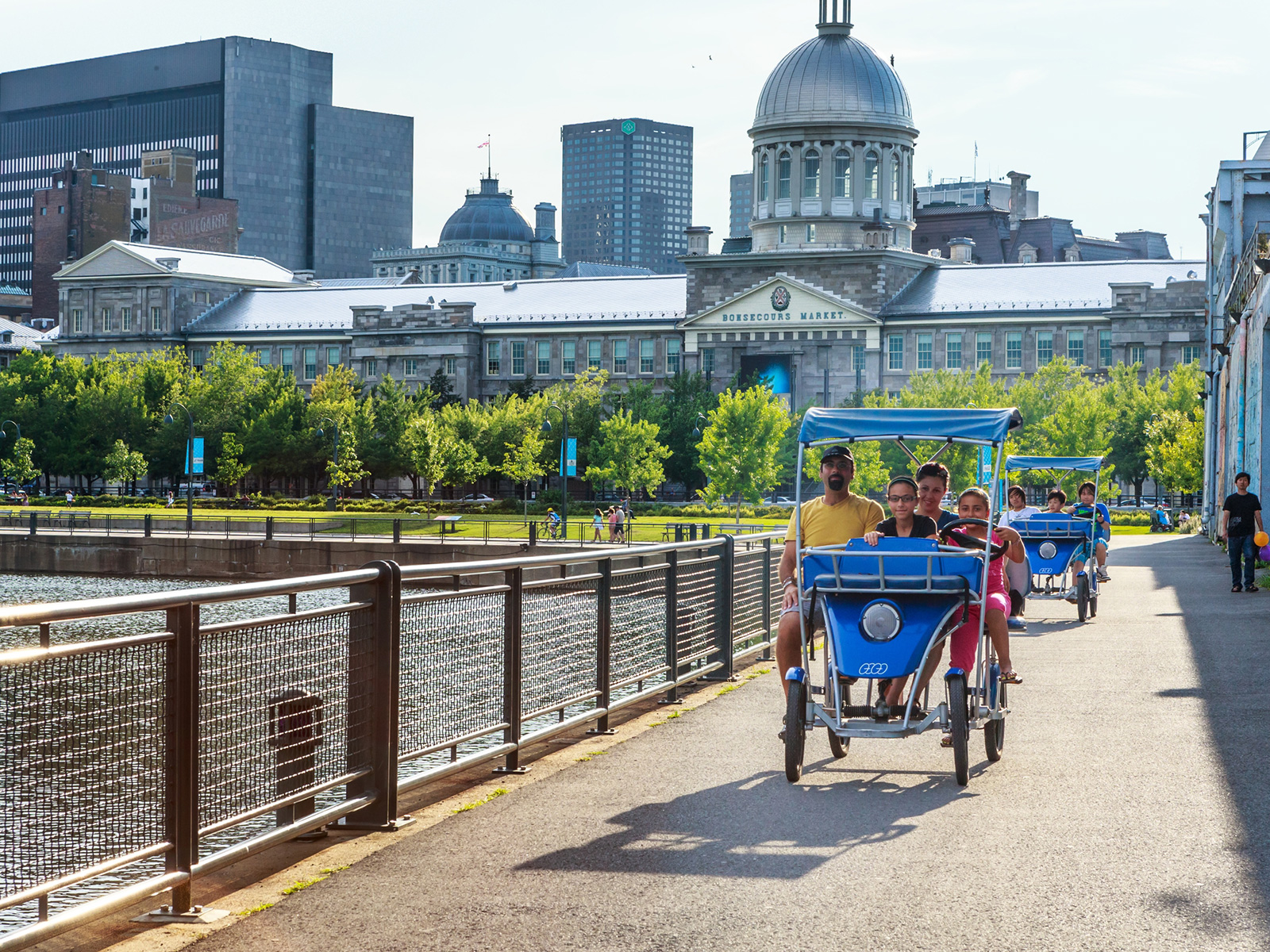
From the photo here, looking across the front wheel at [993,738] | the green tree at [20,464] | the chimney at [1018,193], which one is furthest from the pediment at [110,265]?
the front wheel at [993,738]

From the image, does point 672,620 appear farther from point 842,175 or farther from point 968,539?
point 842,175

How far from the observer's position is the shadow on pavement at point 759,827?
27.4 ft

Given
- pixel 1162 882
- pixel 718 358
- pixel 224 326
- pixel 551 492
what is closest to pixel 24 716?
pixel 1162 882

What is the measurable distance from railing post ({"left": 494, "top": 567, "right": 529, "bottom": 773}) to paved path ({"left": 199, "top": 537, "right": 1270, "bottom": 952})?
0.51 metres

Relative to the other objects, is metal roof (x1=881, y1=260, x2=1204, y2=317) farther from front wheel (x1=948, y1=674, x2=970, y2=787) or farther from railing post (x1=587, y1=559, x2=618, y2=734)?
front wheel (x1=948, y1=674, x2=970, y2=787)

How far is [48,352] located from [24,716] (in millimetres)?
134889

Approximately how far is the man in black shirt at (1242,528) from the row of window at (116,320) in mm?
108581

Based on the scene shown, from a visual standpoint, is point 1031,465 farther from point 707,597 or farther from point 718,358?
point 718,358

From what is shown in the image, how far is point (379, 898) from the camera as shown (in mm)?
7641

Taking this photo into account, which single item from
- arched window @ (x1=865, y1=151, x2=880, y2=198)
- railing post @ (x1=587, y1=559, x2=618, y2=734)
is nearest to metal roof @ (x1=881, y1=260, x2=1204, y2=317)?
arched window @ (x1=865, y1=151, x2=880, y2=198)

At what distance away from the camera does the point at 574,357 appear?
112 meters

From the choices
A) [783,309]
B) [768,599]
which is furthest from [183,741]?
[783,309]

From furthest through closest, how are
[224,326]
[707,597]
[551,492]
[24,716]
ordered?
[224,326]
[551,492]
[707,597]
[24,716]

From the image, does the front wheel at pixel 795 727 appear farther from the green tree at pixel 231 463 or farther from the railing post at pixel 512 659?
the green tree at pixel 231 463
